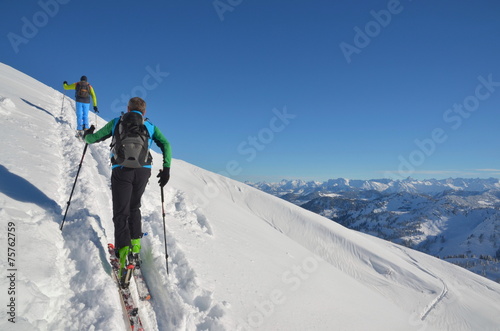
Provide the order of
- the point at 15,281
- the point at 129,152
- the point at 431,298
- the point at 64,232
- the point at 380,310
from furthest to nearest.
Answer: the point at 431,298 → the point at 380,310 → the point at 64,232 → the point at 129,152 → the point at 15,281

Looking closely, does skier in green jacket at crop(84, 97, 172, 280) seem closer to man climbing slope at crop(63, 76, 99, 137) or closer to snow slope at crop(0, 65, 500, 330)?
snow slope at crop(0, 65, 500, 330)

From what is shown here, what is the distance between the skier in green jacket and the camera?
4703 millimetres

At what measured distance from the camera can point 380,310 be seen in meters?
9.73

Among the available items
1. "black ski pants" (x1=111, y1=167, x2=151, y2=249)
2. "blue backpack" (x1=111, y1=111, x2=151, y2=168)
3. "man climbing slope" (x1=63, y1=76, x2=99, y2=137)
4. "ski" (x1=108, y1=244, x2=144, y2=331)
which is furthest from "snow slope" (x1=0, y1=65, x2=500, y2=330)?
"blue backpack" (x1=111, y1=111, x2=151, y2=168)

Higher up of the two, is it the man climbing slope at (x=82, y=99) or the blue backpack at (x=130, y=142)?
the man climbing slope at (x=82, y=99)

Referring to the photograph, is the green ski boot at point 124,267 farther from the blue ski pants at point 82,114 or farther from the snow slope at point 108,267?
the blue ski pants at point 82,114

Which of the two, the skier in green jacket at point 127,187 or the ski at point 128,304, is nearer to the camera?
the ski at point 128,304

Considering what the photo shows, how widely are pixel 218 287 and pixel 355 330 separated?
402cm

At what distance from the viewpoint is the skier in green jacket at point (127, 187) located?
4703 millimetres

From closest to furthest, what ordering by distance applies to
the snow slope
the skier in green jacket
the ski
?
the snow slope < the ski < the skier in green jacket

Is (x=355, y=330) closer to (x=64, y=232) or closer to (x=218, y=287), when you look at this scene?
(x=218, y=287)

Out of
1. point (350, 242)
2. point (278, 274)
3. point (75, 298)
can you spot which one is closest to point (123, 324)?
point (75, 298)

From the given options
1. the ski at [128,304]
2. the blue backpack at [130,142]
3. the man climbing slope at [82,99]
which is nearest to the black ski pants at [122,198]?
the blue backpack at [130,142]

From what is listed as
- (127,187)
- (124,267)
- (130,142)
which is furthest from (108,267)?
(130,142)
